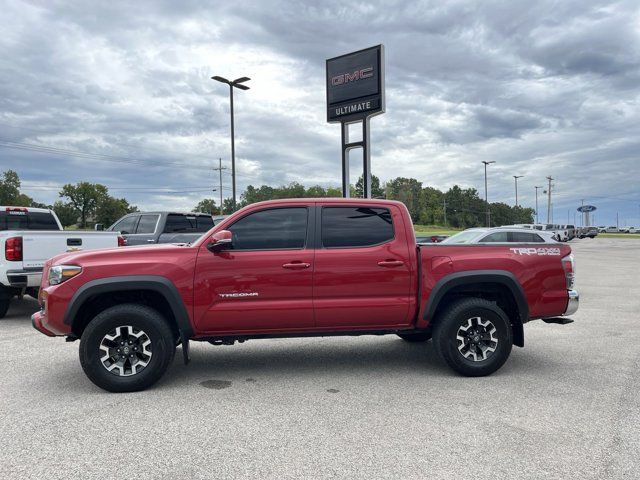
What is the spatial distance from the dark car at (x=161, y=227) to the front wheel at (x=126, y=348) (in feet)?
23.7

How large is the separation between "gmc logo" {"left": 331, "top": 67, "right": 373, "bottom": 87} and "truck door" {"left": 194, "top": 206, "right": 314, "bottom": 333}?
1498 cm

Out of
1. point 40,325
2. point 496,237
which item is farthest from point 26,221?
point 496,237

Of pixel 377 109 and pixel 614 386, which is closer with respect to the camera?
pixel 614 386

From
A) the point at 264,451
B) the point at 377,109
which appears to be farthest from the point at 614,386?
the point at 377,109

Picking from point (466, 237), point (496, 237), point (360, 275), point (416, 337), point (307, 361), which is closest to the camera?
point (360, 275)

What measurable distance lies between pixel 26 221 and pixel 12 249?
134 inches

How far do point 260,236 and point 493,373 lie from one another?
111 inches

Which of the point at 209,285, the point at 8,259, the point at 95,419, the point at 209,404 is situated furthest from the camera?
the point at 8,259

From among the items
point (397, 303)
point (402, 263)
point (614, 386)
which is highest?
point (402, 263)

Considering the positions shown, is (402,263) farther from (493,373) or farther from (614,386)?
(614,386)

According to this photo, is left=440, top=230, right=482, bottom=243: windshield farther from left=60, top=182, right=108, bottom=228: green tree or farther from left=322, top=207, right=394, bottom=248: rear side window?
left=60, top=182, right=108, bottom=228: green tree

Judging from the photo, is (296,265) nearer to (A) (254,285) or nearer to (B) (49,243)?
(A) (254,285)

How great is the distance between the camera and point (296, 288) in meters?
5.09

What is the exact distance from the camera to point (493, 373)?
5.44 metres
